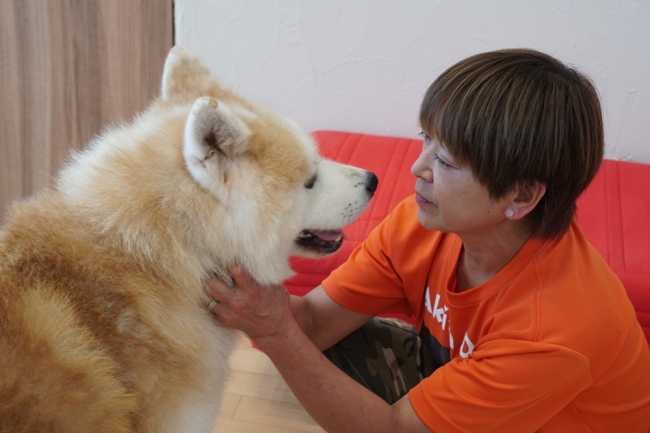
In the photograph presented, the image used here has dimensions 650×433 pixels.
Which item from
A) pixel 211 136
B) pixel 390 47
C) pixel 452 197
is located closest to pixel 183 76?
pixel 211 136

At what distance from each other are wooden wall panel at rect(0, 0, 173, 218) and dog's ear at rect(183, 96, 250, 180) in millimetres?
1577

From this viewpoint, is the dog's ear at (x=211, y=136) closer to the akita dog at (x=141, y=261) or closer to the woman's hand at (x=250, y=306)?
the akita dog at (x=141, y=261)

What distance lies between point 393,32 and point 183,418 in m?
1.88

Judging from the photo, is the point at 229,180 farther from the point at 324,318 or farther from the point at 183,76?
the point at 324,318

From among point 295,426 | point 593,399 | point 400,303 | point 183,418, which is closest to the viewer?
point 183,418

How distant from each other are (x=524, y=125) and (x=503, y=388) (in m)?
0.49

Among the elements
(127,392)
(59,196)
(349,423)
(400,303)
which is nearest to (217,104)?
(59,196)

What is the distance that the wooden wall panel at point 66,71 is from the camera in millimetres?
2291

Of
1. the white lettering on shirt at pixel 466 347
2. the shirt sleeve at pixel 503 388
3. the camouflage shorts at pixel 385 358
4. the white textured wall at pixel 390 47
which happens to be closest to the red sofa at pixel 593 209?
the white textured wall at pixel 390 47

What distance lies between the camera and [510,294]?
1.09 meters

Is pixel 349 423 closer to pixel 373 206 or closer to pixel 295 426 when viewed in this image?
pixel 295 426

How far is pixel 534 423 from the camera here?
1056 mm

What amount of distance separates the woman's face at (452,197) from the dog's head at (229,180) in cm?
14

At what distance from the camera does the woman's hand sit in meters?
1.01
